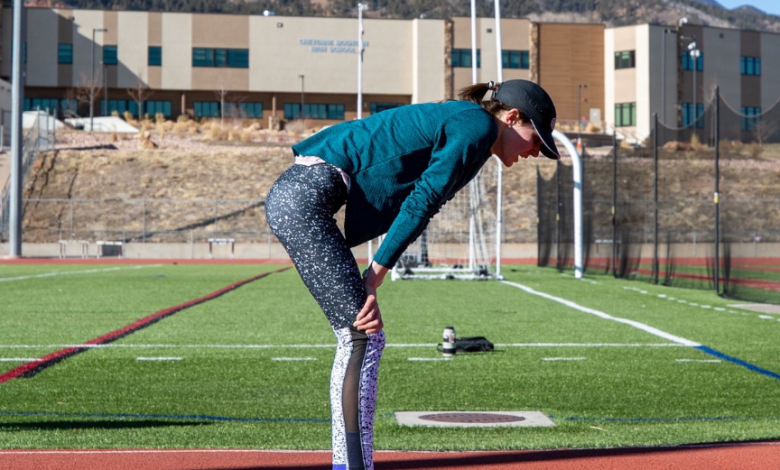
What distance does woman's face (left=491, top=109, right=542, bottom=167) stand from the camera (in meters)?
4.34

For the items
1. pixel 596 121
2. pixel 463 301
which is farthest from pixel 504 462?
pixel 596 121

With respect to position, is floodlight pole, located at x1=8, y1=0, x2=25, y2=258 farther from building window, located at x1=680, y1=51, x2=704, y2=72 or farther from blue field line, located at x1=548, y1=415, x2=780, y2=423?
building window, located at x1=680, y1=51, x2=704, y2=72

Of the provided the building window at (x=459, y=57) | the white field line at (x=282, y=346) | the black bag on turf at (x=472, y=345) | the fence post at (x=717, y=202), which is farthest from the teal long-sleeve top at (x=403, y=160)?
the building window at (x=459, y=57)

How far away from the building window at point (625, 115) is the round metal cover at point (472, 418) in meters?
83.5

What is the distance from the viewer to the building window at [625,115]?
88.9 m

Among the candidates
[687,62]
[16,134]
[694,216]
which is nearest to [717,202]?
[16,134]

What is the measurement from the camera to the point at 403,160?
4.24 metres

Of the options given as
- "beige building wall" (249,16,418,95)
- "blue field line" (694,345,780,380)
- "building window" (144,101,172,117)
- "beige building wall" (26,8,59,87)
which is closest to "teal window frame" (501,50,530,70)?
"beige building wall" (249,16,418,95)

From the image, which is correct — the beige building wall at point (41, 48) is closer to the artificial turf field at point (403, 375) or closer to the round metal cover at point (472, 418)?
the artificial turf field at point (403, 375)

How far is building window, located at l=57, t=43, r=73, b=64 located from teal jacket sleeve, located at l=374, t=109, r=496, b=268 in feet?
282

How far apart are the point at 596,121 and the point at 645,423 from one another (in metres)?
85.0

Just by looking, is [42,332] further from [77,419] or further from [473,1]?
[473,1]

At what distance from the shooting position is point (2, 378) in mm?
8828

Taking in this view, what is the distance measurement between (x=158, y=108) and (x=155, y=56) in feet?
13.8
